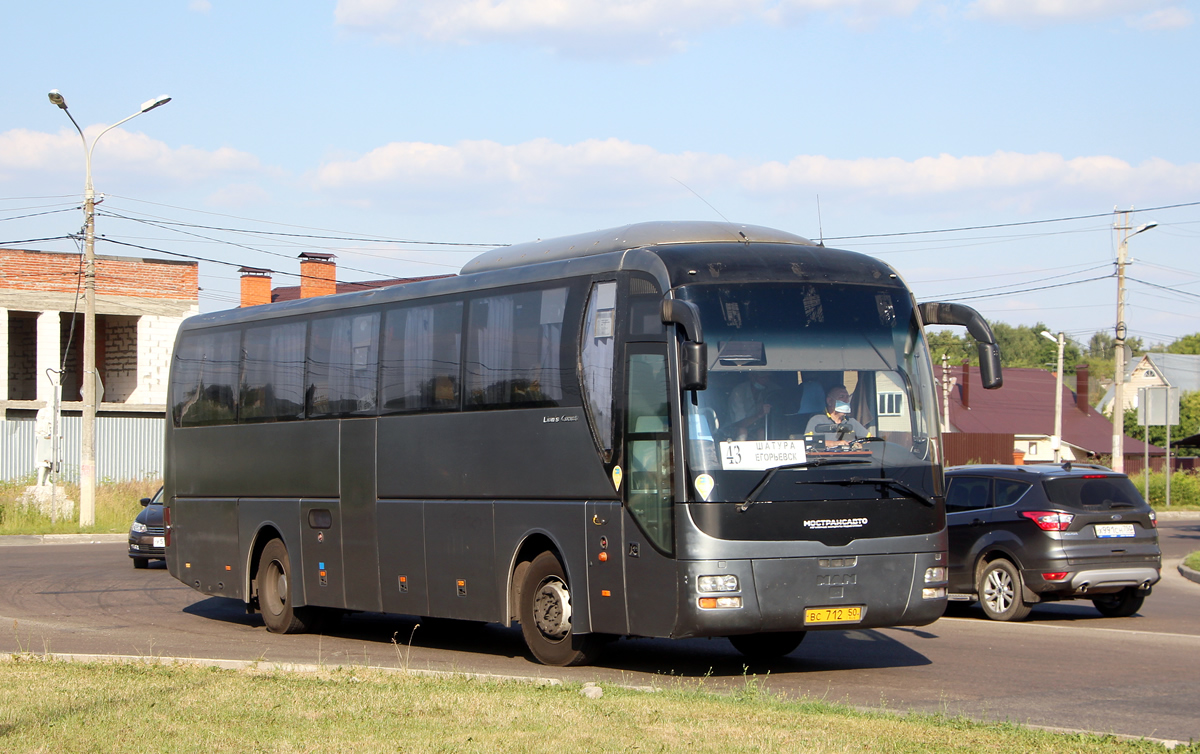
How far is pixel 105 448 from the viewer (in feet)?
147

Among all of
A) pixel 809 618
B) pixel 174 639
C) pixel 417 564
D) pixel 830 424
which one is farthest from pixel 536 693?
pixel 174 639

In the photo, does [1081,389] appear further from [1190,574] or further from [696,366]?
[696,366]

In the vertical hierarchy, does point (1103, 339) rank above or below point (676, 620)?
above

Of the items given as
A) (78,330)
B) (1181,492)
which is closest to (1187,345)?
(1181,492)

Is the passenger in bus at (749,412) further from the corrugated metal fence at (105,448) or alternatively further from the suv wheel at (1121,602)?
the corrugated metal fence at (105,448)

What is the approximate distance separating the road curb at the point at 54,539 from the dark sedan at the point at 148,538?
7469mm

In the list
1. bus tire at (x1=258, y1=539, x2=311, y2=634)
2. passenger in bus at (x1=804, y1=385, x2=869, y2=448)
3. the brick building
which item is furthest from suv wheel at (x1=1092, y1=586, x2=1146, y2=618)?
the brick building

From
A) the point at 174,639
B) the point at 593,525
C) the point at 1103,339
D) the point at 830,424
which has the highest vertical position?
the point at 1103,339

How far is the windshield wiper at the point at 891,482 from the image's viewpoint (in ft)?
33.5

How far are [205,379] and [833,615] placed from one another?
368 inches

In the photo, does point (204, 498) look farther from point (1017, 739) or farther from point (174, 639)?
point (1017, 739)

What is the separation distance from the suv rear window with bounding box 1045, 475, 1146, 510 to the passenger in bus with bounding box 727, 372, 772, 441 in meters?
6.56

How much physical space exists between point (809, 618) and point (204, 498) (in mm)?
9005

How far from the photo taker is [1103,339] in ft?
603
